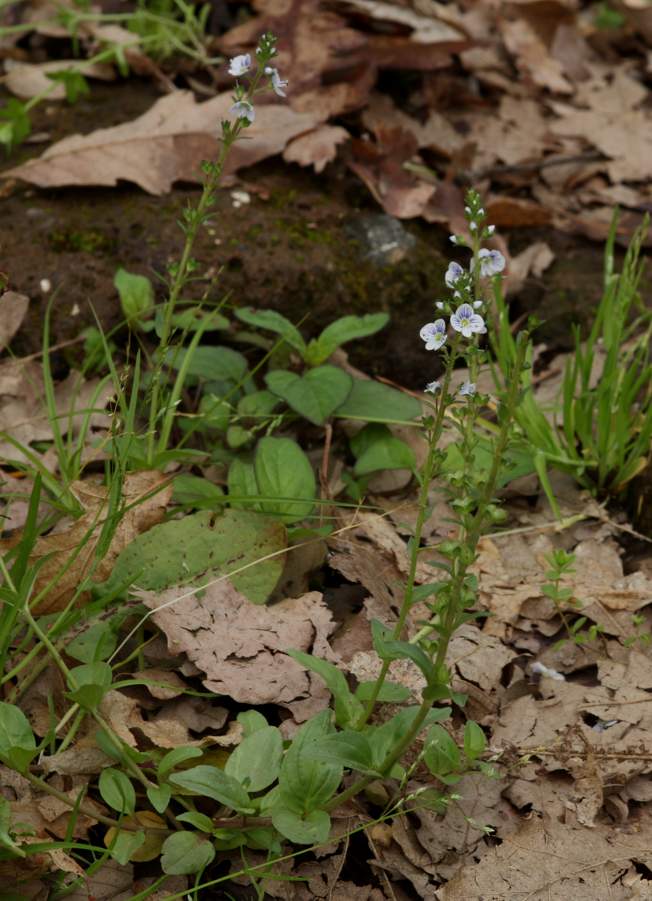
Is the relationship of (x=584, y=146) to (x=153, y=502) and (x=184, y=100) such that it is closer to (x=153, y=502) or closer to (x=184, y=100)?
(x=184, y=100)

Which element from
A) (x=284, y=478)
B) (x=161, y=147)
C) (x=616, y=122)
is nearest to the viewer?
Result: (x=284, y=478)

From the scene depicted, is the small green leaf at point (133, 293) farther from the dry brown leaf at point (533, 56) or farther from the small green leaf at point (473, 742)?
the dry brown leaf at point (533, 56)

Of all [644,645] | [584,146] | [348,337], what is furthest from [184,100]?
[644,645]

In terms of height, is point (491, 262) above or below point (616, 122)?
above

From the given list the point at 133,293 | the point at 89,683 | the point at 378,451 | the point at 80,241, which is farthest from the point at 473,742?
the point at 80,241

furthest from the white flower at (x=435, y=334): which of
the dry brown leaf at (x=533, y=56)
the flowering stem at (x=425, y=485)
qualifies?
the dry brown leaf at (x=533, y=56)

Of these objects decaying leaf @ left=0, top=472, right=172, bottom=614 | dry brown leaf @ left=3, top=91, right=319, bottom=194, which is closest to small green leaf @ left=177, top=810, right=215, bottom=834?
decaying leaf @ left=0, top=472, right=172, bottom=614

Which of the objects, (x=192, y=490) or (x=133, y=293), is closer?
(x=192, y=490)

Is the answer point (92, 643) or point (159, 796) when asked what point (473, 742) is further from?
point (92, 643)
